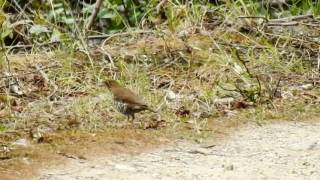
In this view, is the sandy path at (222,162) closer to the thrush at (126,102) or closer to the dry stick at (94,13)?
the thrush at (126,102)

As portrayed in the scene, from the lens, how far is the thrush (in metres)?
4.92

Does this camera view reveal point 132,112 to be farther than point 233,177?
Yes

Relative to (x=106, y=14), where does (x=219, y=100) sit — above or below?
below

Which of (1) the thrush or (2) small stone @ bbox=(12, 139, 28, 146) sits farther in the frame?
(1) the thrush

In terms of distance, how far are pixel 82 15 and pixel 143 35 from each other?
94 cm

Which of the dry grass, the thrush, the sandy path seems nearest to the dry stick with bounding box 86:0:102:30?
the dry grass

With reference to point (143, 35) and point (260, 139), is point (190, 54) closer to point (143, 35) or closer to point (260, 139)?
point (143, 35)

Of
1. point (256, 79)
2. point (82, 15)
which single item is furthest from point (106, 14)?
point (256, 79)

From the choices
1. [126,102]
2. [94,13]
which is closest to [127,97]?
[126,102]

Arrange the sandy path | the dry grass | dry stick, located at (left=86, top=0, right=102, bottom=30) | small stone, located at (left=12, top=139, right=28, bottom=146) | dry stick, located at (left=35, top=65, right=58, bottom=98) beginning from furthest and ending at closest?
dry stick, located at (left=86, top=0, right=102, bottom=30) < dry stick, located at (left=35, top=65, right=58, bottom=98) < the dry grass < small stone, located at (left=12, top=139, right=28, bottom=146) < the sandy path

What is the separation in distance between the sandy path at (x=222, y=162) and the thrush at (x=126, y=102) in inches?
12.7

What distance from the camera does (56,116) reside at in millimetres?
5285

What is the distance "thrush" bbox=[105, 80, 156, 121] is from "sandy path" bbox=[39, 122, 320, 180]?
324mm

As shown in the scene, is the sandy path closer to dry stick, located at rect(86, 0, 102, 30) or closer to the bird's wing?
the bird's wing
